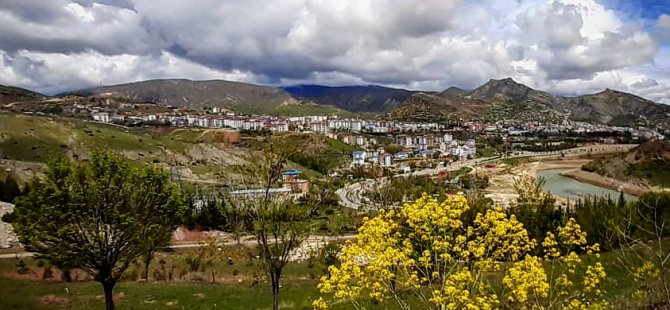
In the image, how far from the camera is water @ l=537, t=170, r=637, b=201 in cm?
8494

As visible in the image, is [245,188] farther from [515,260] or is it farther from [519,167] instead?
[519,167]

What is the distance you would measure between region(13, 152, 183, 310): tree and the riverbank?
96663mm

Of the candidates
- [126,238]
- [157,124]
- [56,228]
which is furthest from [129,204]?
[157,124]

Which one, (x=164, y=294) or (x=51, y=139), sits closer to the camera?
(x=164, y=294)

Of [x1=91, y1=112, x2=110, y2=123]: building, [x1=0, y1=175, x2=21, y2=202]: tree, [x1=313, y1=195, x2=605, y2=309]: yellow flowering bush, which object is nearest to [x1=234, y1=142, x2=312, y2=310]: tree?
[x1=313, y1=195, x2=605, y2=309]: yellow flowering bush

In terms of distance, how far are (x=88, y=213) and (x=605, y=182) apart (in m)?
112

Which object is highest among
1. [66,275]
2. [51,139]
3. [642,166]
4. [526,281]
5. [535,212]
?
[526,281]

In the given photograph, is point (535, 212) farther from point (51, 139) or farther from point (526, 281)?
point (51, 139)

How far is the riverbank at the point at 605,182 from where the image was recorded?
3590 inches

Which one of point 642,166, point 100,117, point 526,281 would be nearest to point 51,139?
point 100,117

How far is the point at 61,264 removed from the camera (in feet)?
41.4

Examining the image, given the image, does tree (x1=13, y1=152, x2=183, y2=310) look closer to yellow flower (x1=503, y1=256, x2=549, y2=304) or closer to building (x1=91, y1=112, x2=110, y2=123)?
yellow flower (x1=503, y1=256, x2=549, y2=304)

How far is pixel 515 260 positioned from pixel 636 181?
111 m

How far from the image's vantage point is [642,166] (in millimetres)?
103938
